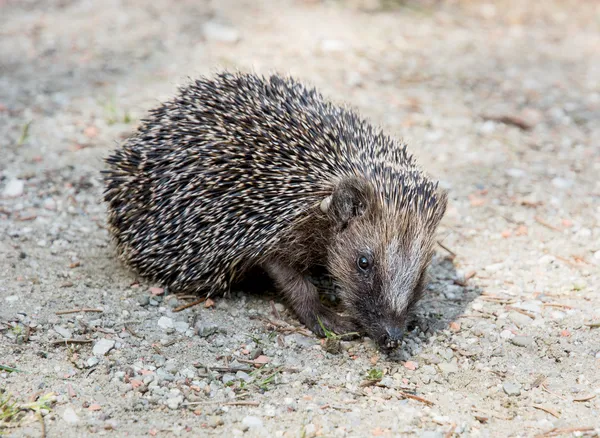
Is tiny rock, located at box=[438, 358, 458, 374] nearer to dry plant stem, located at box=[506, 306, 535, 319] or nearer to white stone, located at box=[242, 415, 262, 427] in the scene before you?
dry plant stem, located at box=[506, 306, 535, 319]

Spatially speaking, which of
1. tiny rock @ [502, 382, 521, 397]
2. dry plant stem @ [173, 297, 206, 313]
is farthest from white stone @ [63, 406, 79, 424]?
tiny rock @ [502, 382, 521, 397]

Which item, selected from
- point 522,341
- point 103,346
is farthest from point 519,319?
point 103,346

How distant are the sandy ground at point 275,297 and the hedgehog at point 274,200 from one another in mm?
402

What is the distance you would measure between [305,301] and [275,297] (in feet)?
1.92

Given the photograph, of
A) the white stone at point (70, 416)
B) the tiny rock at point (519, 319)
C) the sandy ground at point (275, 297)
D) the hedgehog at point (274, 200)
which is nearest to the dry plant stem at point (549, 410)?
the sandy ground at point (275, 297)

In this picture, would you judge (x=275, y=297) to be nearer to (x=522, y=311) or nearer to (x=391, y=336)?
(x=391, y=336)

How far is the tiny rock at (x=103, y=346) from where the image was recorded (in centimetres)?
591

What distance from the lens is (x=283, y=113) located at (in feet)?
22.1

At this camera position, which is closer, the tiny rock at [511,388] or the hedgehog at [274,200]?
the tiny rock at [511,388]

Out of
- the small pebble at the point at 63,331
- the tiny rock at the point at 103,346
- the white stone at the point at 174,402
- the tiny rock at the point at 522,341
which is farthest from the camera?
the tiny rock at the point at 522,341

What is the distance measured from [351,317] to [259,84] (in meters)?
2.42

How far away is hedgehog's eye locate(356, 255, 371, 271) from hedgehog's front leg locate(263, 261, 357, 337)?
1.96ft

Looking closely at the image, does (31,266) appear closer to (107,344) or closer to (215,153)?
(107,344)

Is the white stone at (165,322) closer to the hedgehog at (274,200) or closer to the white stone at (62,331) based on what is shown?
the hedgehog at (274,200)
